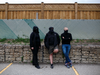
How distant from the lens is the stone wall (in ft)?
14.9

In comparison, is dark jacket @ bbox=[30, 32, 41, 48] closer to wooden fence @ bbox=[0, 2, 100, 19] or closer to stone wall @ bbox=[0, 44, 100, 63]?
stone wall @ bbox=[0, 44, 100, 63]

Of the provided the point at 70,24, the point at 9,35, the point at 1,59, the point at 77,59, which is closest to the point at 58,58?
the point at 77,59

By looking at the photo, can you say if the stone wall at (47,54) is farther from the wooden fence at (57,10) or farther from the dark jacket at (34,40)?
the wooden fence at (57,10)

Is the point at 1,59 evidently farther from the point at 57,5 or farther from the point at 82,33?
the point at 57,5

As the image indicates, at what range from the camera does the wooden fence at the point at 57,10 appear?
8359 mm

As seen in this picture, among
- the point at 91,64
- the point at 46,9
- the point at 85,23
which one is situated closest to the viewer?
the point at 91,64

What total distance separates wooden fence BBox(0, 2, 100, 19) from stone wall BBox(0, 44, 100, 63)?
4.59 metres

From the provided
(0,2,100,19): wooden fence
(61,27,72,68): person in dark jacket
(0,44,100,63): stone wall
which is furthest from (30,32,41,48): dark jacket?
(0,2,100,19): wooden fence

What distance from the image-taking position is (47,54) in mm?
4562

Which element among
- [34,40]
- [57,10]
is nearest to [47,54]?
[34,40]

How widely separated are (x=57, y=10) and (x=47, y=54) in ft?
16.9

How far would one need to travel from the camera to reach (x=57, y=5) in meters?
8.41

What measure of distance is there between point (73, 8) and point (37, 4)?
10.9 ft

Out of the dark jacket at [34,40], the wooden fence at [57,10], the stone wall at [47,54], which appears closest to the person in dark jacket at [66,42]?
the stone wall at [47,54]
